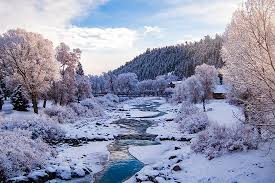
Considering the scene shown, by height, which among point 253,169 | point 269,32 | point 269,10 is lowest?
point 253,169

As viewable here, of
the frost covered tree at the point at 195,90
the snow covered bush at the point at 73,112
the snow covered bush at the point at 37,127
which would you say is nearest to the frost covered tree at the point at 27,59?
the snow covered bush at the point at 73,112

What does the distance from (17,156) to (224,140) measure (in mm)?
13496

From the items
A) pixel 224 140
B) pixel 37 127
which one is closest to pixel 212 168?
pixel 224 140

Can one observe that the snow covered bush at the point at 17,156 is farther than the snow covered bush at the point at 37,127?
No

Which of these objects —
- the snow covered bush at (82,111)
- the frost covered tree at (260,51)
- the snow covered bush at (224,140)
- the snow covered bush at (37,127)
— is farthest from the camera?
the snow covered bush at (82,111)

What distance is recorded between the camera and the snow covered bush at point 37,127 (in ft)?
118

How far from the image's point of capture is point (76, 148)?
109 ft

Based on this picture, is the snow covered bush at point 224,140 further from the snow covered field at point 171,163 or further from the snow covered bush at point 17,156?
the snow covered bush at point 17,156

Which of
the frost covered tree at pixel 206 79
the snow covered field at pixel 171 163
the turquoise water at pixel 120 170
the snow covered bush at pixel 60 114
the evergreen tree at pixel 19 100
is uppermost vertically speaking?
the frost covered tree at pixel 206 79

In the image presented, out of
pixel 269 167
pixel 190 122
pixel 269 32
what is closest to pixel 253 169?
pixel 269 167

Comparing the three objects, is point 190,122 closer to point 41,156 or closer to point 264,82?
point 41,156

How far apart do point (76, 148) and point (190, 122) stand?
46.9ft

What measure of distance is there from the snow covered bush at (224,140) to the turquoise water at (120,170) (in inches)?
185

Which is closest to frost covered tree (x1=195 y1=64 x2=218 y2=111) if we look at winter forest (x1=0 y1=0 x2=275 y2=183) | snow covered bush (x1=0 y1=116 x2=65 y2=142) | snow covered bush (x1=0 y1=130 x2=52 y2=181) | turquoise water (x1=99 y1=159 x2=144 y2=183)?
winter forest (x1=0 y1=0 x2=275 y2=183)
